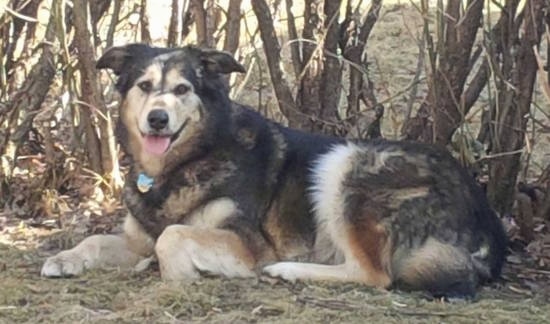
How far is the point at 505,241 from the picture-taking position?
612 centimetres

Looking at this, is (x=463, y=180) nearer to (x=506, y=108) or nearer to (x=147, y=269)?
(x=506, y=108)

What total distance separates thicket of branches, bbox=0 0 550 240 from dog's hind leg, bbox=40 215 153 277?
4.49 feet

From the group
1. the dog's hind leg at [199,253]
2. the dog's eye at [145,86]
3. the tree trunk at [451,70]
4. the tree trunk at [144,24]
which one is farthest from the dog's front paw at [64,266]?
the tree trunk at [144,24]

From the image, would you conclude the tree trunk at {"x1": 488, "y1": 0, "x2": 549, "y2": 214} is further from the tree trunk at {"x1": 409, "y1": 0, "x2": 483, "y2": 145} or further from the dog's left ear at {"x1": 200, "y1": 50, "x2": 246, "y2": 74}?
the dog's left ear at {"x1": 200, "y1": 50, "x2": 246, "y2": 74}

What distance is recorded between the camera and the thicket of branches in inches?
269

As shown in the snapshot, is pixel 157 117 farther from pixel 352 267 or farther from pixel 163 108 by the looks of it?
pixel 352 267

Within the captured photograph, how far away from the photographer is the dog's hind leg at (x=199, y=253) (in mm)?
5777

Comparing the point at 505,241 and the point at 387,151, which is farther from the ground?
the point at 387,151

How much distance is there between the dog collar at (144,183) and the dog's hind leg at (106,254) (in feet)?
0.62

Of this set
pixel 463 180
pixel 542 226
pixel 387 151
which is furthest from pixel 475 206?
pixel 542 226

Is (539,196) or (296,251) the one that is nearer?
(296,251)

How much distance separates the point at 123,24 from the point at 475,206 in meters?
3.59

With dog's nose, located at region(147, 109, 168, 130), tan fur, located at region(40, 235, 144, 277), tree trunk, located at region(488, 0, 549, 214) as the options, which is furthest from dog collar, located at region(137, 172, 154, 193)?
tree trunk, located at region(488, 0, 549, 214)

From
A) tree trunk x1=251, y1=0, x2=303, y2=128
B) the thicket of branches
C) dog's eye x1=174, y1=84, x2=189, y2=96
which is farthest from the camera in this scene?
tree trunk x1=251, y1=0, x2=303, y2=128
